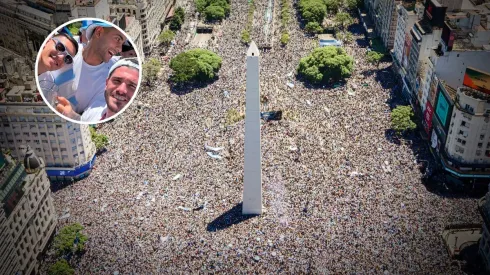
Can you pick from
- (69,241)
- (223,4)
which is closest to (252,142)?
(69,241)

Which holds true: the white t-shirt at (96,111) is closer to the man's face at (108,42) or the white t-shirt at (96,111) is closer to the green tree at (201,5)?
the man's face at (108,42)

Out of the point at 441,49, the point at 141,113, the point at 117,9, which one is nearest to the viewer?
the point at 441,49

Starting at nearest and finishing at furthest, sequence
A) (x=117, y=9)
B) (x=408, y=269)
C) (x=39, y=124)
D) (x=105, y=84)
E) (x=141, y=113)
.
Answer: (x=105, y=84) → (x=408, y=269) → (x=39, y=124) → (x=141, y=113) → (x=117, y=9)

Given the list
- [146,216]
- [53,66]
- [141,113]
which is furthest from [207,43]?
[53,66]

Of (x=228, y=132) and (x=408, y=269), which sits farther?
(x=228, y=132)

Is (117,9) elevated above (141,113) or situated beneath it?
elevated above

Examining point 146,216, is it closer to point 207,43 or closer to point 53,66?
point 53,66

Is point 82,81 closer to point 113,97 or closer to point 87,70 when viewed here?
point 87,70
